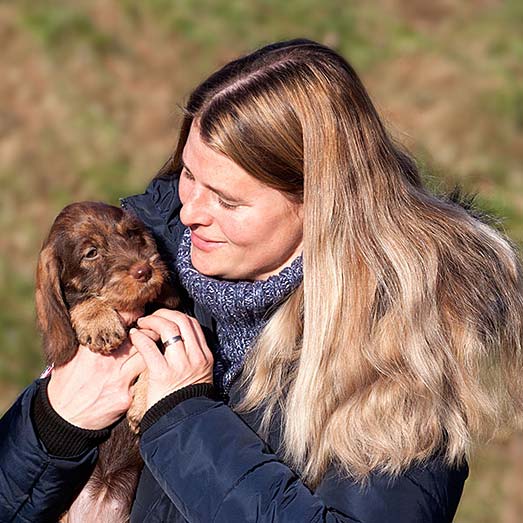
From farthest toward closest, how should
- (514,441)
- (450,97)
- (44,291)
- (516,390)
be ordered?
(450,97)
(514,441)
(44,291)
(516,390)

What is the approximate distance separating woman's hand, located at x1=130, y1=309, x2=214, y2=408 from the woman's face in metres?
0.20

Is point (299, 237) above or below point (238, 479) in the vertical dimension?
above

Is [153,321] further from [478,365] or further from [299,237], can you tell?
[478,365]

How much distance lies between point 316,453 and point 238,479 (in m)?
0.25

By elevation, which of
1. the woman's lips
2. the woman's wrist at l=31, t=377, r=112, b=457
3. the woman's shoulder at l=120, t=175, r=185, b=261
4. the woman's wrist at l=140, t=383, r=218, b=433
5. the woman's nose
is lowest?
the woman's wrist at l=31, t=377, r=112, b=457

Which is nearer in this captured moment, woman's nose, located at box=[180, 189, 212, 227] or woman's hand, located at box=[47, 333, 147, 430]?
woman's nose, located at box=[180, 189, 212, 227]

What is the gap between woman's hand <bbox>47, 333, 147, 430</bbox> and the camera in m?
3.36

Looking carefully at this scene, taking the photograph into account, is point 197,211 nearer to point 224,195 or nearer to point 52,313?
point 224,195

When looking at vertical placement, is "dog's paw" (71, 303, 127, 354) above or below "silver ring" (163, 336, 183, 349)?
below

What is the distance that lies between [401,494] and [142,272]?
138cm

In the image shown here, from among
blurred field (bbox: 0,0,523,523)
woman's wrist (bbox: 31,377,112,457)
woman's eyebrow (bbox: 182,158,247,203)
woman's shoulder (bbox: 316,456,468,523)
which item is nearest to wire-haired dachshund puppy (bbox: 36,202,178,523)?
woman's wrist (bbox: 31,377,112,457)

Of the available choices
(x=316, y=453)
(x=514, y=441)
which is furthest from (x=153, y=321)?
(x=514, y=441)

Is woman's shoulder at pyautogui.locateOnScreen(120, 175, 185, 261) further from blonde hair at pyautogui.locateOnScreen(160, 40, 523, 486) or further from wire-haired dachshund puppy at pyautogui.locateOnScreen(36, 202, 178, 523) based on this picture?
blonde hair at pyautogui.locateOnScreen(160, 40, 523, 486)

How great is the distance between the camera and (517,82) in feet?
37.3
